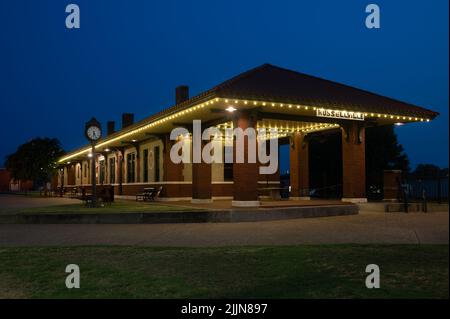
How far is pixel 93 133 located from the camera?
20.9 metres

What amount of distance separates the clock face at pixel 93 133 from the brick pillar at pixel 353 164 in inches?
410

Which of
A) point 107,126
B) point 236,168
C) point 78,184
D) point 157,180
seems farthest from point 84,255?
point 78,184

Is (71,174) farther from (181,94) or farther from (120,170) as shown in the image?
(181,94)

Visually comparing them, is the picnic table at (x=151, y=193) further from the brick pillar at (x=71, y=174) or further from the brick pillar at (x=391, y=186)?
the brick pillar at (x=71, y=174)

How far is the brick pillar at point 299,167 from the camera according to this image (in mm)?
25844

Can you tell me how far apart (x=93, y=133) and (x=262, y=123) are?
743 cm

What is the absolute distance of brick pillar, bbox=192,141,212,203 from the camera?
878 inches

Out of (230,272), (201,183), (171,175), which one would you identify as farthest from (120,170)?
(230,272)

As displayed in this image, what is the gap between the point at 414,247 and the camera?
888 cm

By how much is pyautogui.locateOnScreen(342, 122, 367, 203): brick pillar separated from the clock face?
10412 millimetres

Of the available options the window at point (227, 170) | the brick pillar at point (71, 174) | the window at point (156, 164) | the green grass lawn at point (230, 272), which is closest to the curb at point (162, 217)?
the green grass lawn at point (230, 272)

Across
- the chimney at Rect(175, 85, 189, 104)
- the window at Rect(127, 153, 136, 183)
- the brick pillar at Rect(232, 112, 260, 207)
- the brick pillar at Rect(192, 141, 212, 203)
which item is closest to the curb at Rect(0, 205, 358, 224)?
the brick pillar at Rect(232, 112, 260, 207)
